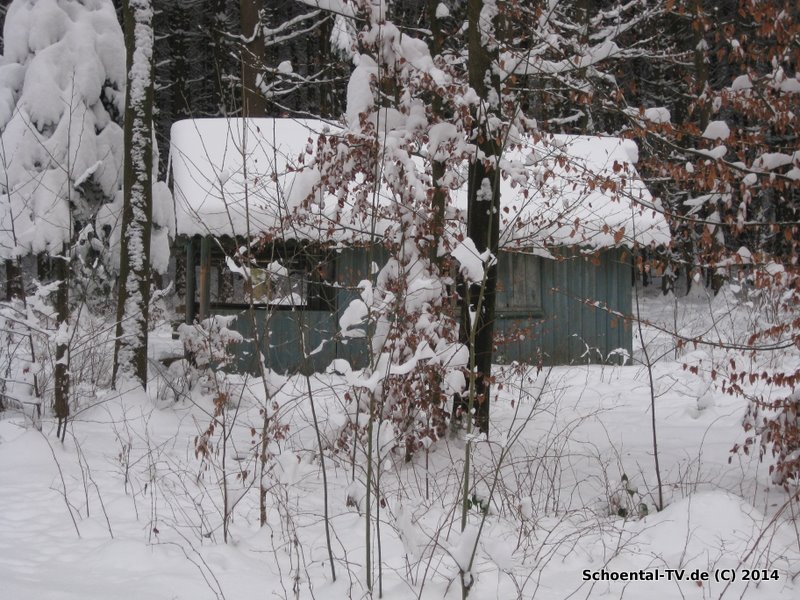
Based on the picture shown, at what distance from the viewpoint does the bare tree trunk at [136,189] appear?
852 cm

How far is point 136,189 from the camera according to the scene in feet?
28.4

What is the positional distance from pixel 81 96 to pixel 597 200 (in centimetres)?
897

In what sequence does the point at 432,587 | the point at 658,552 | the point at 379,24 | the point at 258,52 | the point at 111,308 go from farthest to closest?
the point at 258,52, the point at 111,308, the point at 379,24, the point at 658,552, the point at 432,587

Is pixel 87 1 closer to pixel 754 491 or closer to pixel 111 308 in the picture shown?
pixel 111 308

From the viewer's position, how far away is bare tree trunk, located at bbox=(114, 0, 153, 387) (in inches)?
335

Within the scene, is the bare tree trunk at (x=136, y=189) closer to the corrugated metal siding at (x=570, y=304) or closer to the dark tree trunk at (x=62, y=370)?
the dark tree trunk at (x=62, y=370)

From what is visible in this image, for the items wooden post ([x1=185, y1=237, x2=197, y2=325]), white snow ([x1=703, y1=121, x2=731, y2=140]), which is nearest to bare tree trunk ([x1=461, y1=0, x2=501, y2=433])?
white snow ([x1=703, y1=121, x2=731, y2=140])

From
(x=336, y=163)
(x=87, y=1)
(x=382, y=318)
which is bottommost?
(x=382, y=318)

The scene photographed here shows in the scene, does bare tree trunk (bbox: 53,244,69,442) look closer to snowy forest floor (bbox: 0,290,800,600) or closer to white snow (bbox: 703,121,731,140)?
snowy forest floor (bbox: 0,290,800,600)

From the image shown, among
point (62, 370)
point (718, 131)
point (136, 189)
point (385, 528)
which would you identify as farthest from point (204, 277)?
point (718, 131)

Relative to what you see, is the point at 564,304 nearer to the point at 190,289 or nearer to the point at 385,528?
the point at 190,289

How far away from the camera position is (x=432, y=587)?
3.61m

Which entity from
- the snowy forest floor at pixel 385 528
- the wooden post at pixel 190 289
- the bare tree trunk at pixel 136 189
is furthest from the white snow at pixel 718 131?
the wooden post at pixel 190 289

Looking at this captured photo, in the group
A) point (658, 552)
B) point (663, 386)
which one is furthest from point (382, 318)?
point (663, 386)
